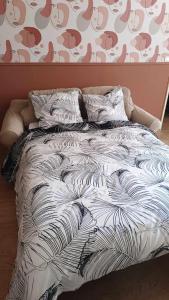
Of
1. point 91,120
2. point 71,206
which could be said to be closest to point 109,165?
point 71,206

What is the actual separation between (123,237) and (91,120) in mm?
1474

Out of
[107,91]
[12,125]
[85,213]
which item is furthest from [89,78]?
[85,213]

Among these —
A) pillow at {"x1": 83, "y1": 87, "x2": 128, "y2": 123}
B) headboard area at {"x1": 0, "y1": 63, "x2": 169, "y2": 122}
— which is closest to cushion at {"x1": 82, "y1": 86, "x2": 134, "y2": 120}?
pillow at {"x1": 83, "y1": 87, "x2": 128, "y2": 123}

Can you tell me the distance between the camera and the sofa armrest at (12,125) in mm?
2258

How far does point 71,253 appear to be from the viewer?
1.24 m

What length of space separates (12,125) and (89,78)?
1132 millimetres

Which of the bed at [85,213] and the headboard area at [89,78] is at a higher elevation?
the headboard area at [89,78]

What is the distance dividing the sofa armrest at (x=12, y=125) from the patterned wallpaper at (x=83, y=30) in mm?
474

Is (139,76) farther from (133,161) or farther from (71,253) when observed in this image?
(71,253)

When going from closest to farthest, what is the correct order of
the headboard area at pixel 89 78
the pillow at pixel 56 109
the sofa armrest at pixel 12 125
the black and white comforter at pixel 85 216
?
the black and white comforter at pixel 85 216, the sofa armrest at pixel 12 125, the pillow at pixel 56 109, the headboard area at pixel 89 78

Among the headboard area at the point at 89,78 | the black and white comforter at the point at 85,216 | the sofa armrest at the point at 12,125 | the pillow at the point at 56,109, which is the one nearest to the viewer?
the black and white comforter at the point at 85,216

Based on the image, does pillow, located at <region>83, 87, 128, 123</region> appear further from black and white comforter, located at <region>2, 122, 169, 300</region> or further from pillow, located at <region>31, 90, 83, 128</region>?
black and white comforter, located at <region>2, 122, 169, 300</region>

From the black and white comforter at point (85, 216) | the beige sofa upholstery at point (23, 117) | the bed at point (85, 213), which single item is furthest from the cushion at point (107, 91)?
the black and white comforter at point (85, 216)

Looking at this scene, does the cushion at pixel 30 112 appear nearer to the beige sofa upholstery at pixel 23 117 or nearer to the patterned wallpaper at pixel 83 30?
the beige sofa upholstery at pixel 23 117
